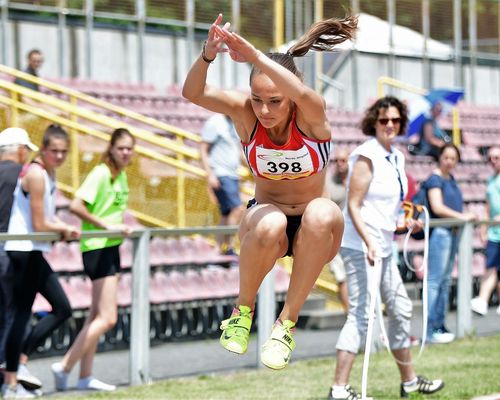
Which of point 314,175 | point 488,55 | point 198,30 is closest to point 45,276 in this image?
point 314,175

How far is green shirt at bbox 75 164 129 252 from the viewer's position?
8.80 meters

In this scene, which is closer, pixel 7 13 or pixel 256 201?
pixel 256 201

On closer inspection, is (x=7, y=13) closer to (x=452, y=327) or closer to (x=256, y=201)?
(x=452, y=327)

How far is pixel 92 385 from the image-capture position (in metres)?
8.71

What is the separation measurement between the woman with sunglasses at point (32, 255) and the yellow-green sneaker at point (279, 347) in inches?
109

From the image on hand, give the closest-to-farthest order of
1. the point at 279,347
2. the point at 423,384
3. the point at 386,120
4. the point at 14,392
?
the point at 279,347 → the point at 14,392 → the point at 386,120 → the point at 423,384

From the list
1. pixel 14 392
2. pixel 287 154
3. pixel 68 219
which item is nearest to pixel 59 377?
pixel 14 392

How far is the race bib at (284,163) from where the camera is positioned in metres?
5.68

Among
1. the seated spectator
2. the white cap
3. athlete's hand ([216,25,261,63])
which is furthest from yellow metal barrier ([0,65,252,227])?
athlete's hand ([216,25,261,63])

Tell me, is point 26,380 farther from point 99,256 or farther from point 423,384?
point 423,384

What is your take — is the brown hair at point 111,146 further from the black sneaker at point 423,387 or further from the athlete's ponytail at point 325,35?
the athlete's ponytail at point 325,35

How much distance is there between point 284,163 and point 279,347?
0.97m

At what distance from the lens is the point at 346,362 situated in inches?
316

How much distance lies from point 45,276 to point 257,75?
354cm
